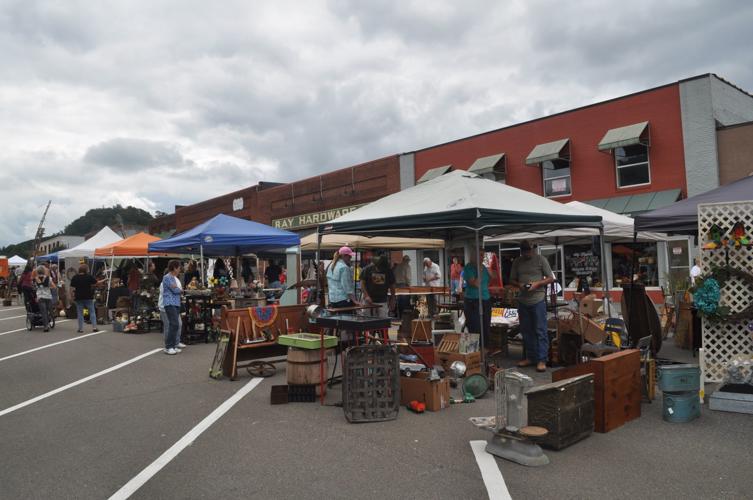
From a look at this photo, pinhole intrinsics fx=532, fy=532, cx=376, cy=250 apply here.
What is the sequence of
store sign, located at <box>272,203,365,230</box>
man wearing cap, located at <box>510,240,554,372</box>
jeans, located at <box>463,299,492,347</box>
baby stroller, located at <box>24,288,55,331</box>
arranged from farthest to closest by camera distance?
1. store sign, located at <box>272,203,365,230</box>
2. baby stroller, located at <box>24,288,55,331</box>
3. jeans, located at <box>463,299,492,347</box>
4. man wearing cap, located at <box>510,240,554,372</box>

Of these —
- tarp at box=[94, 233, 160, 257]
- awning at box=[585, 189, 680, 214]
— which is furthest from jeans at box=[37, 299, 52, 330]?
awning at box=[585, 189, 680, 214]

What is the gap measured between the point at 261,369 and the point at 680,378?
5.57 meters

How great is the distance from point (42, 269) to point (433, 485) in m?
13.7

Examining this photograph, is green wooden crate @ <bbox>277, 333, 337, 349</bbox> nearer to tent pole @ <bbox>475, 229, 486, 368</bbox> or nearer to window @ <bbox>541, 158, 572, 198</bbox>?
tent pole @ <bbox>475, 229, 486, 368</bbox>

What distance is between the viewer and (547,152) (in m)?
19.4

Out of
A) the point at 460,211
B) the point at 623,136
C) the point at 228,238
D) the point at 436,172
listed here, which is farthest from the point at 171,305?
the point at 436,172

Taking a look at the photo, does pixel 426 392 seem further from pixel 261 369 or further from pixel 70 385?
pixel 70 385

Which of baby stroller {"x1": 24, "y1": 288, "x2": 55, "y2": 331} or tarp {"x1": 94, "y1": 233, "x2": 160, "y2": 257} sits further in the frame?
tarp {"x1": 94, "y1": 233, "x2": 160, "y2": 257}

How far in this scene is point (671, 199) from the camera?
16.4m

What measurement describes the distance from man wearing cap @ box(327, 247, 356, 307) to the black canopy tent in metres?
0.43

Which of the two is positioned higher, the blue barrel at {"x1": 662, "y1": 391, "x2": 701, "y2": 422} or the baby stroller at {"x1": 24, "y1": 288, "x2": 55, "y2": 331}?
the baby stroller at {"x1": 24, "y1": 288, "x2": 55, "y2": 331}

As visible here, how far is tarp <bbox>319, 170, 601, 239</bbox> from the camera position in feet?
23.5

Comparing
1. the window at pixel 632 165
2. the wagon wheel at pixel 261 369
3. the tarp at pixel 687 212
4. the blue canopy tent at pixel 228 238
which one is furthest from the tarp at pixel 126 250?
the window at pixel 632 165

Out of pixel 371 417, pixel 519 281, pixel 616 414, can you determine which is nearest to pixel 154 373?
pixel 371 417
